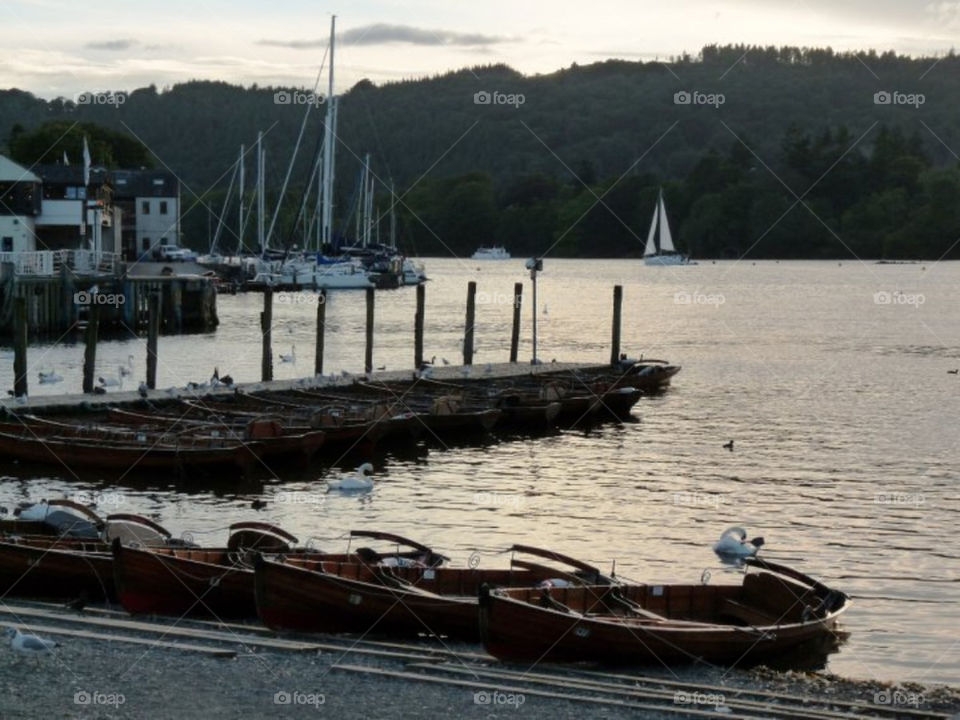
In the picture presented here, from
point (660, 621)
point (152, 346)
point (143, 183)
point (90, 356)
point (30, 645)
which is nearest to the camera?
point (30, 645)

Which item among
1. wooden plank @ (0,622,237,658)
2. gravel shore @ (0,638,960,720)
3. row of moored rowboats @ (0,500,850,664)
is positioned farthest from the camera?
row of moored rowboats @ (0,500,850,664)

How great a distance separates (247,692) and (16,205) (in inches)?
3064

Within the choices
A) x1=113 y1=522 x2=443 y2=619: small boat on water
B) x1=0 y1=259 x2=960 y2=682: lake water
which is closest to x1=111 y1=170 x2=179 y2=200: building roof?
x1=0 y1=259 x2=960 y2=682: lake water

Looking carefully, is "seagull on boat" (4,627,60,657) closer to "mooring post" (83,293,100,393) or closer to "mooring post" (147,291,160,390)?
"mooring post" (83,293,100,393)

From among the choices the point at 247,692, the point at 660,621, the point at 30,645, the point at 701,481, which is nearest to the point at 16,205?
the point at 701,481

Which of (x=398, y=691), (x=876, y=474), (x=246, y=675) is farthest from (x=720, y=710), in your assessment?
(x=876, y=474)

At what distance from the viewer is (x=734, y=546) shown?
3044 centimetres

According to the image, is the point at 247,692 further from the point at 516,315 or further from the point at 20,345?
the point at 516,315

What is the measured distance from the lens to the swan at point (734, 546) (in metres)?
30.3

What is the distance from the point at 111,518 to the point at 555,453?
21.2m

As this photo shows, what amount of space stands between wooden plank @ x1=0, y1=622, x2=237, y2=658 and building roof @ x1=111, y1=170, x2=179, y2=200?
121001 millimetres

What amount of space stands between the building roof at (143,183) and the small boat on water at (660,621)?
120m

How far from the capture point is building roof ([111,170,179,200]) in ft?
456

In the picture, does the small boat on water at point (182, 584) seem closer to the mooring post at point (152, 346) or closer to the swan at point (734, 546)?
the swan at point (734, 546)
